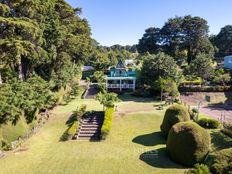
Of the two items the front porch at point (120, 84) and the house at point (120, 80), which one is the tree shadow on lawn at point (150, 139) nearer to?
the front porch at point (120, 84)

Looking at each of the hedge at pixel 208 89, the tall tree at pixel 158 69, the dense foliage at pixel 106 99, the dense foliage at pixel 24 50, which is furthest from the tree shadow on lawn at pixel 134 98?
the dense foliage at pixel 24 50

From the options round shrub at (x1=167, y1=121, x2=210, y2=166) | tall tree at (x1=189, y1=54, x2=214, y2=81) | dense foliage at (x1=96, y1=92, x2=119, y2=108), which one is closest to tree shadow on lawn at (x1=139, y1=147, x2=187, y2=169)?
round shrub at (x1=167, y1=121, x2=210, y2=166)

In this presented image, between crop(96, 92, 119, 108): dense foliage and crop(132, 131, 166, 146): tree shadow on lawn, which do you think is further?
crop(96, 92, 119, 108): dense foliage

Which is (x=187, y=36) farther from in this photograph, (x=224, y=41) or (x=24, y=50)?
(x=24, y=50)

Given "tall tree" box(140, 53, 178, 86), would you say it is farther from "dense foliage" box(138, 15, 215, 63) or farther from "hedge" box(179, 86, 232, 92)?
"dense foliage" box(138, 15, 215, 63)

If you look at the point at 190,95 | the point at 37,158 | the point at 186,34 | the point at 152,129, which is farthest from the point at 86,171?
the point at 186,34

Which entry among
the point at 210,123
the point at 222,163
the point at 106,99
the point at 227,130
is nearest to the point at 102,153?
the point at 106,99

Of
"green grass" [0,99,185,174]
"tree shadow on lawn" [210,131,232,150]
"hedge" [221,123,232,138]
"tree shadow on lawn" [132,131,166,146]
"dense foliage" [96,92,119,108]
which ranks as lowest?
"green grass" [0,99,185,174]

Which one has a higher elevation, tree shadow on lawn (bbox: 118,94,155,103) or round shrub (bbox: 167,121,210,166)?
tree shadow on lawn (bbox: 118,94,155,103)
